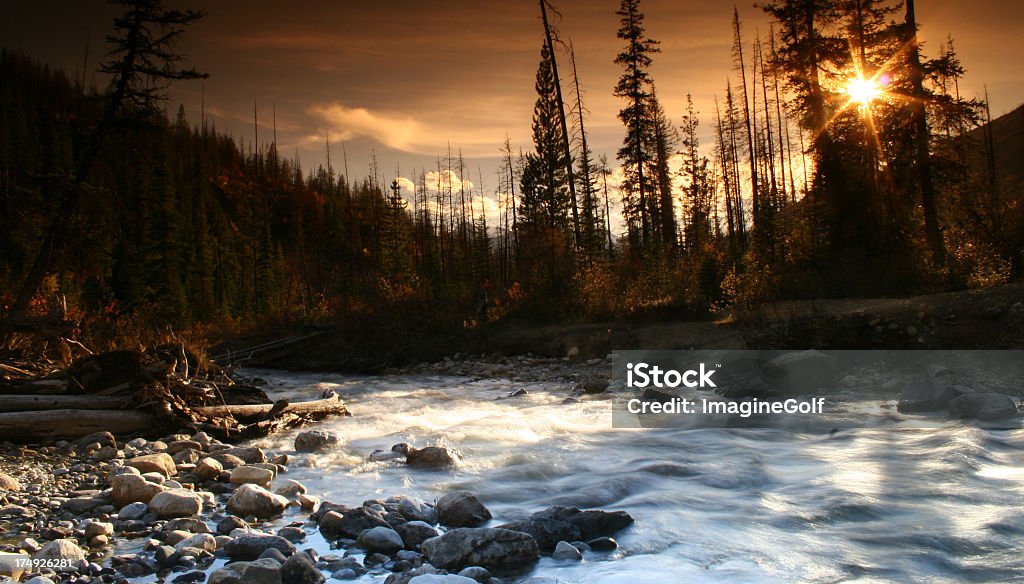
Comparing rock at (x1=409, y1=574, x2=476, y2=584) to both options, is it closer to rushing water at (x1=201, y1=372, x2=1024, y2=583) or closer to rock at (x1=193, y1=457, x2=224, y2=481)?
rushing water at (x1=201, y1=372, x2=1024, y2=583)

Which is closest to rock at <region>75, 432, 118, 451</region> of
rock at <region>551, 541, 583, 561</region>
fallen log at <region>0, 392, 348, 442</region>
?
fallen log at <region>0, 392, 348, 442</region>

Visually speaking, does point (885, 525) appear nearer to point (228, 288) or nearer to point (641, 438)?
point (641, 438)

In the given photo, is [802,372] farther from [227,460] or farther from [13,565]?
[13,565]

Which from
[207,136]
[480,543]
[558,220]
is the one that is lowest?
[480,543]

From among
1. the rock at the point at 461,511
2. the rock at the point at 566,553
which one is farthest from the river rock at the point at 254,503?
the rock at the point at 566,553

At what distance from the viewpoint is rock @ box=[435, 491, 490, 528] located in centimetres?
463

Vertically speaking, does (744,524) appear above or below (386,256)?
below

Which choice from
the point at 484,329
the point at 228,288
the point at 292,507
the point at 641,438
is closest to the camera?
the point at 292,507

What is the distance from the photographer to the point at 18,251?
2834 cm

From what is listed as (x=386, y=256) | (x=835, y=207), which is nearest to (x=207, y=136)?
(x=386, y=256)

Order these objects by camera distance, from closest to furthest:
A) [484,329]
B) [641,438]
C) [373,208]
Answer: [641,438] < [484,329] < [373,208]

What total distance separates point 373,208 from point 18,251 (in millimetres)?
47203

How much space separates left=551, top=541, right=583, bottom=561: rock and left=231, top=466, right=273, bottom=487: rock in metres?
3.11

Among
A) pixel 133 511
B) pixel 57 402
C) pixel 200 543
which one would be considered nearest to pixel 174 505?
pixel 133 511
